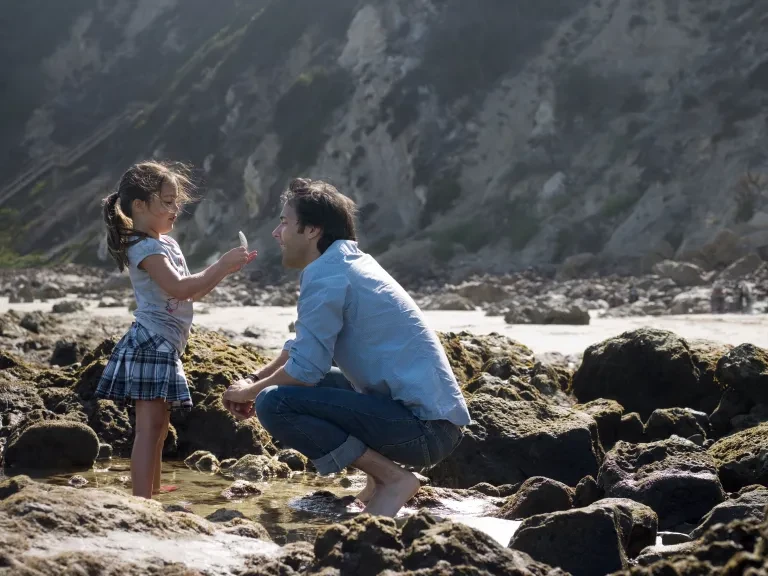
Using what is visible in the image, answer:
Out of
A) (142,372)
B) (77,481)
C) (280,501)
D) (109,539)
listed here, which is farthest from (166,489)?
(109,539)

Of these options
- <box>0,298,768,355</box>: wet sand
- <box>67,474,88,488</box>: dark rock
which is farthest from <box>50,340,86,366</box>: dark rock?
<box>67,474,88,488</box>: dark rock

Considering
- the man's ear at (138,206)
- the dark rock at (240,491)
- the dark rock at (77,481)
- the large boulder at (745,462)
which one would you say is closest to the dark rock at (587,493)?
the large boulder at (745,462)

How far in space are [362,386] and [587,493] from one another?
1269 millimetres

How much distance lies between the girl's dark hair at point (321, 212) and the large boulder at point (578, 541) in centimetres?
153

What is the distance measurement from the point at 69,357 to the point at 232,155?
3727 centimetres

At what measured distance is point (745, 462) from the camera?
5.26 m

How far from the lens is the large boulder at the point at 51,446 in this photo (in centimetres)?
618

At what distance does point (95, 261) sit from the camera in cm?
4725

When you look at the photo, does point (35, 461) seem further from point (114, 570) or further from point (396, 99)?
point (396, 99)

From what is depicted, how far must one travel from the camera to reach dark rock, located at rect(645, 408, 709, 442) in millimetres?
6379

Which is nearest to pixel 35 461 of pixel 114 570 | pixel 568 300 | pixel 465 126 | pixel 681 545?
pixel 114 570

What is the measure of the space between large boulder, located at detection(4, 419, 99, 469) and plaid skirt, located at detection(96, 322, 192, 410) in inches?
52.6

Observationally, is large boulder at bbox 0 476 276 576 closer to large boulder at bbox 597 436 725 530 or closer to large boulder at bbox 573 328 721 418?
large boulder at bbox 597 436 725 530

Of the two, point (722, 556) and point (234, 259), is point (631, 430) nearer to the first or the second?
point (234, 259)
